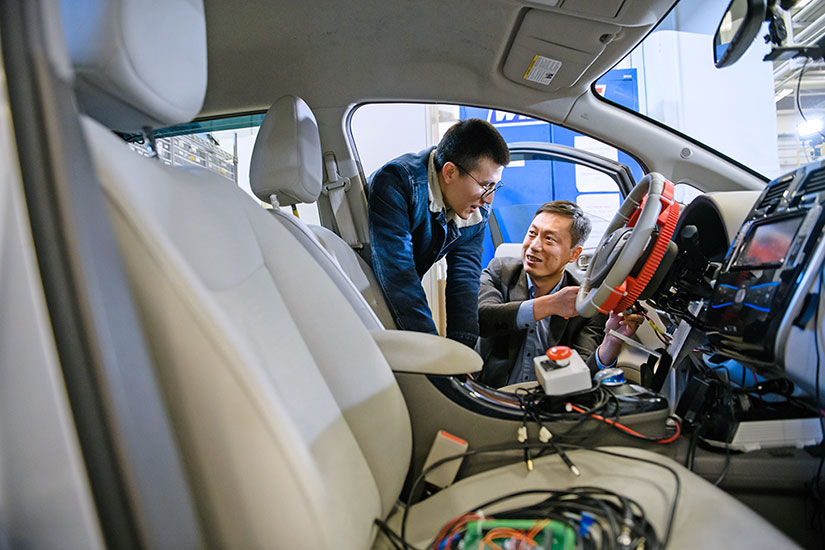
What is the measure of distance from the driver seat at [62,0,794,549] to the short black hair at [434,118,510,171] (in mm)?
1137

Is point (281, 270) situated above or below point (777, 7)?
below

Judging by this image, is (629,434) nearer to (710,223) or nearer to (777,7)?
(710,223)

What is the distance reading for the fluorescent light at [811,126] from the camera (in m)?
0.89

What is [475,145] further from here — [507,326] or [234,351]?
[234,351]

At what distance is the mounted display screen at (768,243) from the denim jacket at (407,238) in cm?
108

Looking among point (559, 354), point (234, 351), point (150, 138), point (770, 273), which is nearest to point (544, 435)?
point (559, 354)

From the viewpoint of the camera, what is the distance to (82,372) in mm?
367

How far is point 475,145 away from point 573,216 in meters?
0.52

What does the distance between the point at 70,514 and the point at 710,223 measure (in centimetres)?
120

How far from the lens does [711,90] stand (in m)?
2.36

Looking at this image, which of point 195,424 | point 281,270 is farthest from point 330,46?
point 195,424

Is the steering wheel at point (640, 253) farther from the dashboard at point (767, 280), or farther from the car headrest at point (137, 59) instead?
the car headrest at point (137, 59)

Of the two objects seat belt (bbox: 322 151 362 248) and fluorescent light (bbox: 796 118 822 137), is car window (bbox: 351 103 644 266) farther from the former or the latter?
fluorescent light (bbox: 796 118 822 137)

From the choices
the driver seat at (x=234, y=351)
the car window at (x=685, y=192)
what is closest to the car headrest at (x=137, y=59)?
the driver seat at (x=234, y=351)
